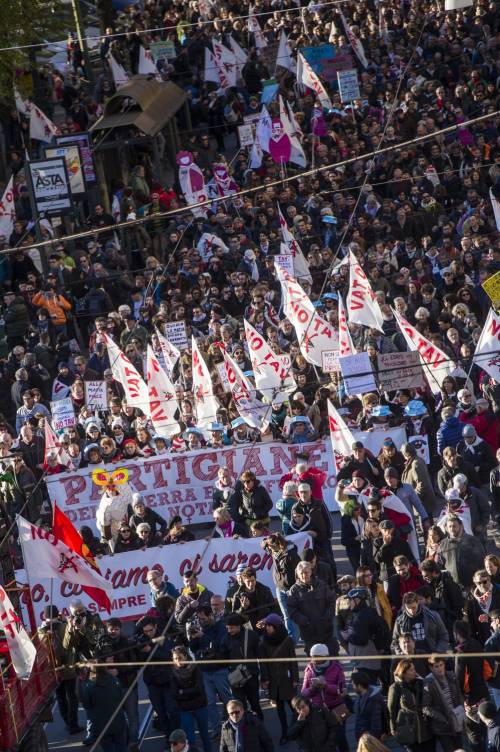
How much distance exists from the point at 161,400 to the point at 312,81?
40.4 ft

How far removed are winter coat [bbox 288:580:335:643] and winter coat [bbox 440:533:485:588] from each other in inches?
44.7

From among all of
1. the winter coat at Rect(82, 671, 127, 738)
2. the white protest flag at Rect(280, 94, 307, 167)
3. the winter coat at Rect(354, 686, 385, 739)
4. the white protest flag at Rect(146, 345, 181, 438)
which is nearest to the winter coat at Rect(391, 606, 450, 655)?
the winter coat at Rect(354, 686, 385, 739)

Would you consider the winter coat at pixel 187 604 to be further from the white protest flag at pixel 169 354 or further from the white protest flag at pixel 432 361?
the white protest flag at pixel 169 354

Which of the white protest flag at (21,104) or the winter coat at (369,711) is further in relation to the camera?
the white protest flag at (21,104)

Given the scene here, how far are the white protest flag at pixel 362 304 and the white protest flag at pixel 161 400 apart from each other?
253 cm

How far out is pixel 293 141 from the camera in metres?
29.8

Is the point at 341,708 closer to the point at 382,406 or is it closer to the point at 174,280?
the point at 382,406

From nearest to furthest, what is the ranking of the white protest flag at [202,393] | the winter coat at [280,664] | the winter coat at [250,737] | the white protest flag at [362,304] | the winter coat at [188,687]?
1. the winter coat at [250,737]
2. the winter coat at [188,687]
3. the winter coat at [280,664]
4. the white protest flag at [202,393]
5. the white protest flag at [362,304]

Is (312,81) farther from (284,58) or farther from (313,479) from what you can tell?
(313,479)

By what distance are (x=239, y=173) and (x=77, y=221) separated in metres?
3.27

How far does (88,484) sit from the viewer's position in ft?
64.6

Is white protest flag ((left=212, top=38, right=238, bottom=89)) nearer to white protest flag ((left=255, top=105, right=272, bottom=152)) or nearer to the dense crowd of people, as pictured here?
the dense crowd of people

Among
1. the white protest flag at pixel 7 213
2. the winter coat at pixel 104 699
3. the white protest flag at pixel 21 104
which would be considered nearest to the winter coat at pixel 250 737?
the winter coat at pixel 104 699

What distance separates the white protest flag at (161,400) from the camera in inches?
810
